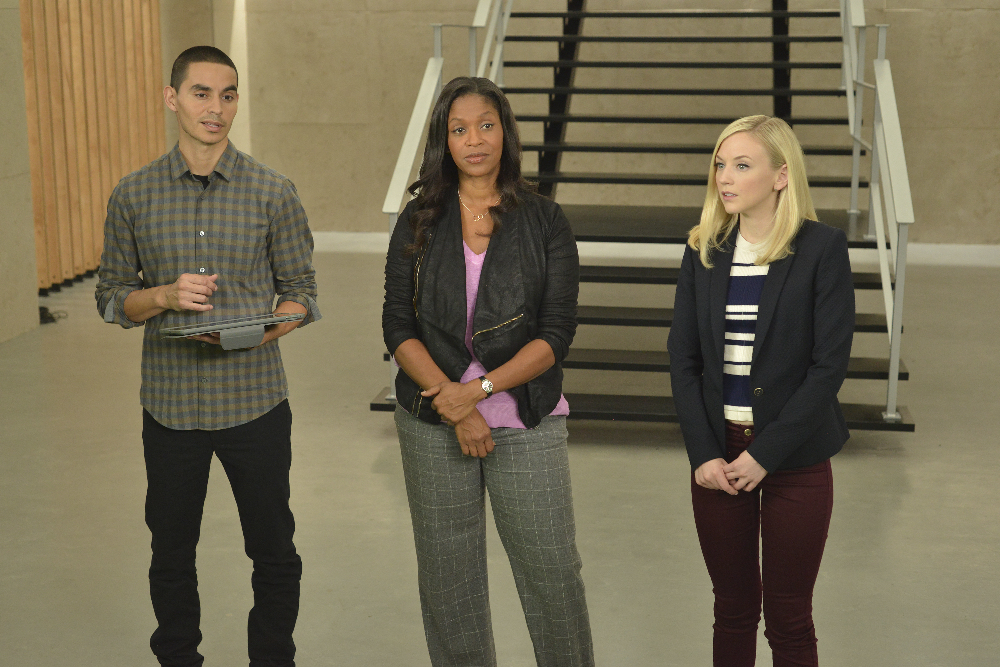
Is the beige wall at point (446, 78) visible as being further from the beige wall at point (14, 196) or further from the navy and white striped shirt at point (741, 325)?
the navy and white striped shirt at point (741, 325)

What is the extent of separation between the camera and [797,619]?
8.10ft

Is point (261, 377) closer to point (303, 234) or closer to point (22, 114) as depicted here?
point (303, 234)

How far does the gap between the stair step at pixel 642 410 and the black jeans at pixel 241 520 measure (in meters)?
2.39

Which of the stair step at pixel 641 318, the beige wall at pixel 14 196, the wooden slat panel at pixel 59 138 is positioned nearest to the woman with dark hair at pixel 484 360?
the stair step at pixel 641 318

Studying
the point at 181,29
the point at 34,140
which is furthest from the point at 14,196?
the point at 181,29

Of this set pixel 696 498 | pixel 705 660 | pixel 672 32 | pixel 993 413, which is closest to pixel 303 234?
pixel 696 498

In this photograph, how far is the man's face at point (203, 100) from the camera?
8.17 feet

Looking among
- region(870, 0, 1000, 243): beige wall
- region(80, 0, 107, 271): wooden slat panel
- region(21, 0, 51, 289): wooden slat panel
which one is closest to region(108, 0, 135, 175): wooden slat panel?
region(80, 0, 107, 271): wooden slat panel

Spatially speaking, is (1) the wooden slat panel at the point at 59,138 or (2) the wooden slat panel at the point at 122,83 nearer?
(1) the wooden slat panel at the point at 59,138

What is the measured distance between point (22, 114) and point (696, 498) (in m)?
6.16

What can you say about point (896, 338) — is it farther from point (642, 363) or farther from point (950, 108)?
point (950, 108)

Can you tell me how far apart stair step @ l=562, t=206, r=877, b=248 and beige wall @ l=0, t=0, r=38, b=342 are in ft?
11.6

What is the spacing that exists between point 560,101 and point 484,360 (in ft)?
17.0

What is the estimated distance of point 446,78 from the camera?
10289 mm
